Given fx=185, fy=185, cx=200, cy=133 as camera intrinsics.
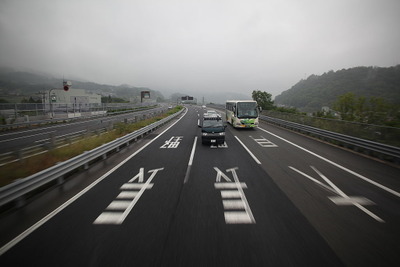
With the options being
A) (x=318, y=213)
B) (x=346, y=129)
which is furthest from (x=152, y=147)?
(x=346, y=129)

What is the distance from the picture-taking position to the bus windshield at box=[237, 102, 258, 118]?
18094 mm

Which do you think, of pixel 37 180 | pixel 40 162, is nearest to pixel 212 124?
pixel 40 162

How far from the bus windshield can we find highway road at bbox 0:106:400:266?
10.7 m

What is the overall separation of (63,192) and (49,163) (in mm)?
2521

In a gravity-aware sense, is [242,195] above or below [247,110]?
below

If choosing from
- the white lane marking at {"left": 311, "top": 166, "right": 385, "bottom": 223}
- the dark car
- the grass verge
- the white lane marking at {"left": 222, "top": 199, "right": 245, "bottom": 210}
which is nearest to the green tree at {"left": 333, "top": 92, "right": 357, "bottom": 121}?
the dark car

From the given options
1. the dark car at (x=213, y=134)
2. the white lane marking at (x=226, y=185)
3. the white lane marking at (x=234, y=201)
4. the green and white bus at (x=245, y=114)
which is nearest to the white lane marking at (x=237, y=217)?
the white lane marking at (x=234, y=201)

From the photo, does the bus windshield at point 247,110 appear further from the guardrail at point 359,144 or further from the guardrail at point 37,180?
the guardrail at point 37,180

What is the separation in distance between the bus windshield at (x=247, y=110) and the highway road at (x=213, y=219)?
35.2ft

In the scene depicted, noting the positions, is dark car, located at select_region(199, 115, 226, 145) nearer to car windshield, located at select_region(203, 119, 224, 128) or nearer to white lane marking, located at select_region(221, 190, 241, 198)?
car windshield, located at select_region(203, 119, 224, 128)

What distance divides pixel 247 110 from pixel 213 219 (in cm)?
1527

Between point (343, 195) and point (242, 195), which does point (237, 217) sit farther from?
point (343, 195)

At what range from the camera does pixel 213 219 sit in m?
4.37

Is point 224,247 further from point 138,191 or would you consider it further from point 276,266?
point 138,191
